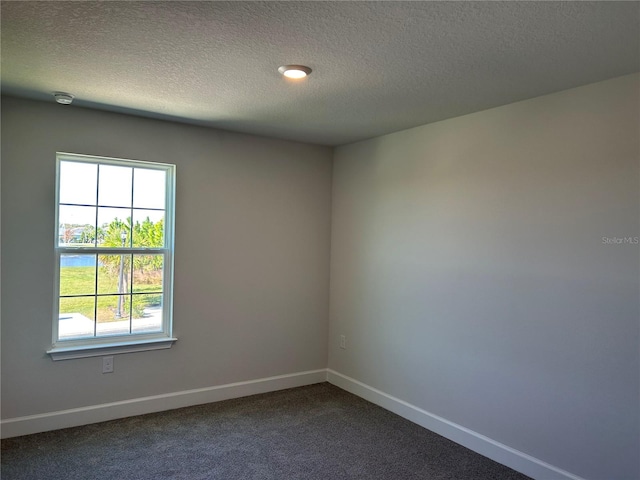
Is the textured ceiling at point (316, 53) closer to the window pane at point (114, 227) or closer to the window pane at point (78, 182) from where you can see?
the window pane at point (78, 182)

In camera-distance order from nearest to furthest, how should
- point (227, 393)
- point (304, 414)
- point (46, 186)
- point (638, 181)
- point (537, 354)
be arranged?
point (638, 181), point (537, 354), point (46, 186), point (304, 414), point (227, 393)

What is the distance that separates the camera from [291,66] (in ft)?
8.00

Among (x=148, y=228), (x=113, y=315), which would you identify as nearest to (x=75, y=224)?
(x=148, y=228)

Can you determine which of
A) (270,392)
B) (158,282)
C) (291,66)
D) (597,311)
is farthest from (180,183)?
(597,311)

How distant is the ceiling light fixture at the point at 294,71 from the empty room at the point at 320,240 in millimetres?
44

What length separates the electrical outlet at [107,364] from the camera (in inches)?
138

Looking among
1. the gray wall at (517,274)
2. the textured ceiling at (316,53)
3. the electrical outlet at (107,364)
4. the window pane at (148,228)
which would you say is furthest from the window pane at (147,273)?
the gray wall at (517,274)

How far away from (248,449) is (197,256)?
1594 millimetres

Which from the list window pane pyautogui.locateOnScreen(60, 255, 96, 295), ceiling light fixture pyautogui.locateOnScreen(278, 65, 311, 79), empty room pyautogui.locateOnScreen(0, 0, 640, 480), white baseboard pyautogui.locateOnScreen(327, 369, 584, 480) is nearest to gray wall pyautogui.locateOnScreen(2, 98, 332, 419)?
empty room pyautogui.locateOnScreen(0, 0, 640, 480)

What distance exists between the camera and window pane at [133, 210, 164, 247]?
3693 millimetres

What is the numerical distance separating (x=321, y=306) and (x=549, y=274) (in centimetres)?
233

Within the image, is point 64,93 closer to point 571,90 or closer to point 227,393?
point 227,393

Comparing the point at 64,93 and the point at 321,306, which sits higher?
the point at 64,93

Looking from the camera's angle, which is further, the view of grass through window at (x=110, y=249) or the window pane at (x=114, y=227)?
the window pane at (x=114, y=227)
